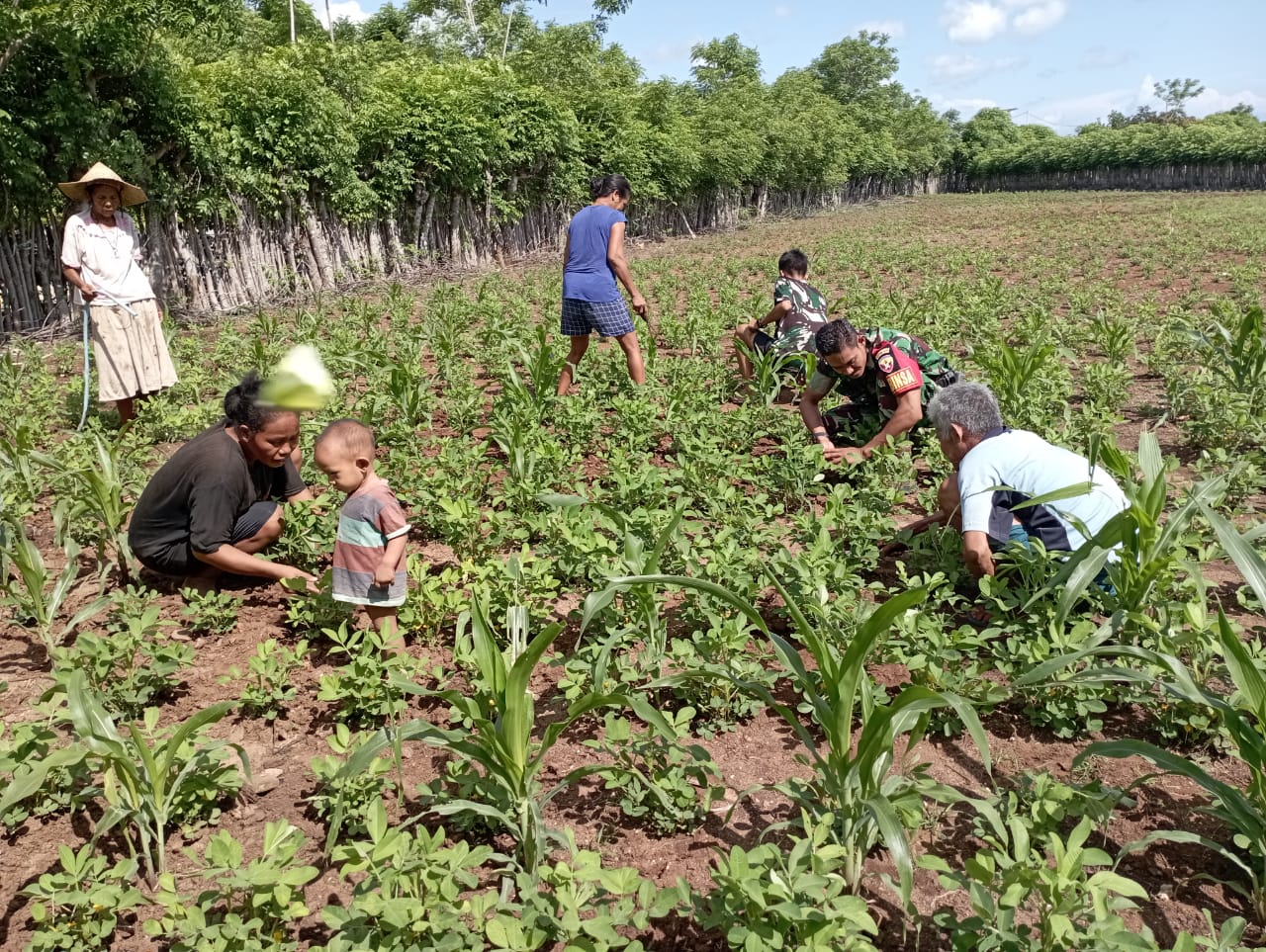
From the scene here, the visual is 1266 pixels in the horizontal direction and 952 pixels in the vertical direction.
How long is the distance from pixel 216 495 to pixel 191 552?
0.34 m

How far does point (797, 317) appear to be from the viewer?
19.6 feet

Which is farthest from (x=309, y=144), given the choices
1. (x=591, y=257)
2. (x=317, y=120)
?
(x=591, y=257)

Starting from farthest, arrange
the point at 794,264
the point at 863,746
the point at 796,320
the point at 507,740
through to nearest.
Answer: the point at 794,264, the point at 796,320, the point at 507,740, the point at 863,746

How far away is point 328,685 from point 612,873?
121cm

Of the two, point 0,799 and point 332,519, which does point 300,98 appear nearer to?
point 332,519

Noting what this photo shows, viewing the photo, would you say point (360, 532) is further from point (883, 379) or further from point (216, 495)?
→ point (883, 379)

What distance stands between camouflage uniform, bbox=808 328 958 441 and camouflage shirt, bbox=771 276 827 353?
0.89 metres

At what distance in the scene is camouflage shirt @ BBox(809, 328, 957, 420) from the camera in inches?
178

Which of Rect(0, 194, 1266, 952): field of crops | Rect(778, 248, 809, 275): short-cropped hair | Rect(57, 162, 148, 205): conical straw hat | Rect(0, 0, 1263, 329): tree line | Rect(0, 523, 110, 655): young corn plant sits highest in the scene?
Rect(0, 0, 1263, 329): tree line

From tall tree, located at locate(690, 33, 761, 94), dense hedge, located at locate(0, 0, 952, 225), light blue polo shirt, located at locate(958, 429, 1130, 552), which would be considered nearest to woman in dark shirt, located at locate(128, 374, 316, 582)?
light blue polo shirt, located at locate(958, 429, 1130, 552)

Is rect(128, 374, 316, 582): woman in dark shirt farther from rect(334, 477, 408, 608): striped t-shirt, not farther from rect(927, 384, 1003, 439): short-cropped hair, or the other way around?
rect(927, 384, 1003, 439): short-cropped hair

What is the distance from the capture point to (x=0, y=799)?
1.89 m

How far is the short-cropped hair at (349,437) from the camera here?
2969 millimetres

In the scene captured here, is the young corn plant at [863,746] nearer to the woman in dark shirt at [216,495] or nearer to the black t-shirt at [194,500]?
the woman in dark shirt at [216,495]
